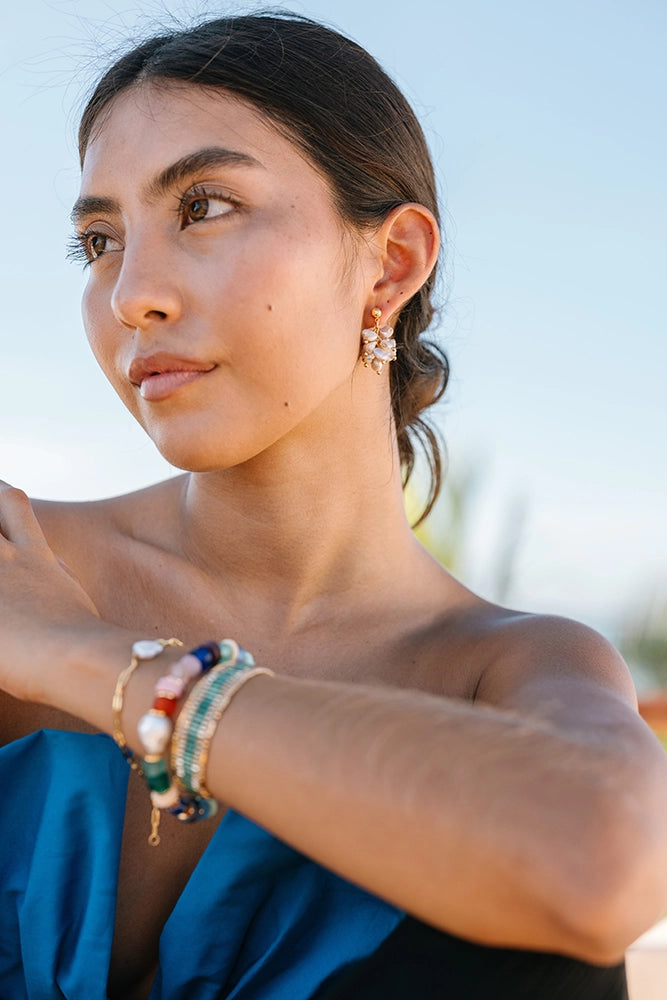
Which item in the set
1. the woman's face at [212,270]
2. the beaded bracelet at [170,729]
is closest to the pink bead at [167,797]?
the beaded bracelet at [170,729]

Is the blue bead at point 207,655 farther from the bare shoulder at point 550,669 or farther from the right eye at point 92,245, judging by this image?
the right eye at point 92,245

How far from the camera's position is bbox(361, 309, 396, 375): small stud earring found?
1.97m

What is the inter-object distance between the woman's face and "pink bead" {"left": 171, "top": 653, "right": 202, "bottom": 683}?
52 centimetres

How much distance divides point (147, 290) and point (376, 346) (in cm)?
50

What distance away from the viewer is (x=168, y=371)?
1.70 metres

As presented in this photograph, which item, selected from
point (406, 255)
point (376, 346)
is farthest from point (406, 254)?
point (376, 346)

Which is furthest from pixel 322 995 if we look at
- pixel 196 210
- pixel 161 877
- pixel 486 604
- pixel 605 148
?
pixel 605 148

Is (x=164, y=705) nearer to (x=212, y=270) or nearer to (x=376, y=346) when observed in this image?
(x=212, y=270)

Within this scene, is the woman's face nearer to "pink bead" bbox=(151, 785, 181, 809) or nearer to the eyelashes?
the eyelashes

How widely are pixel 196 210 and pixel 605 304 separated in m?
10.5

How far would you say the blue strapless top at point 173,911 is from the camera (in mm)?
1557

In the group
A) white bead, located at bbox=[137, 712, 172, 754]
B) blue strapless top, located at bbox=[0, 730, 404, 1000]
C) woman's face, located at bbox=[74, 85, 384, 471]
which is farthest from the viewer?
woman's face, located at bbox=[74, 85, 384, 471]

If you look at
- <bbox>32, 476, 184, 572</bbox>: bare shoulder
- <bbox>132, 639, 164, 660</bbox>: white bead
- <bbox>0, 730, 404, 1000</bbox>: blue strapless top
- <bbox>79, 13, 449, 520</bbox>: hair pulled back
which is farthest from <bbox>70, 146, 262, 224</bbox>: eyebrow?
<bbox>0, 730, 404, 1000</bbox>: blue strapless top

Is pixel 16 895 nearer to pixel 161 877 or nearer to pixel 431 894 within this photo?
pixel 161 877
